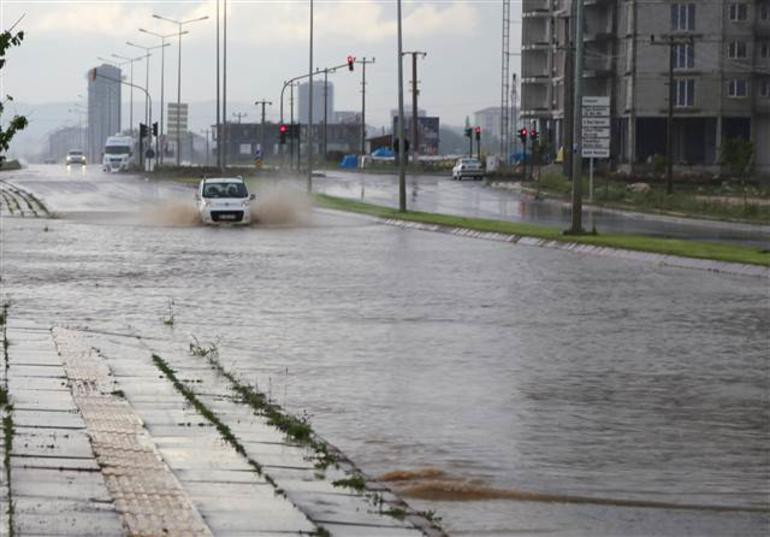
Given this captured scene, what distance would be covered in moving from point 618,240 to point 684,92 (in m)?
82.7

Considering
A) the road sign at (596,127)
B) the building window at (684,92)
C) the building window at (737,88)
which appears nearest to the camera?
the road sign at (596,127)

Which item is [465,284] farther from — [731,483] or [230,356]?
[731,483]

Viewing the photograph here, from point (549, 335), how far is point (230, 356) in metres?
4.41

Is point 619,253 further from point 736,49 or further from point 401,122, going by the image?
point 736,49

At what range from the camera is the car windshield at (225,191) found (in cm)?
5600

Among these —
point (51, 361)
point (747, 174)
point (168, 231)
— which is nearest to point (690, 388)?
point (51, 361)

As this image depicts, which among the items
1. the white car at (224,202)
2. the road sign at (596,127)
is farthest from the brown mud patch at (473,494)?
the road sign at (596,127)

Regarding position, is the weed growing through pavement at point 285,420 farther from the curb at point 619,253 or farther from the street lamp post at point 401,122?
the street lamp post at point 401,122

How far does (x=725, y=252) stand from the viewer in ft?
126

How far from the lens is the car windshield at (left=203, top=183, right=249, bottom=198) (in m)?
56.0

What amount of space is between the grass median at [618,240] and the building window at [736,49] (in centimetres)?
6627

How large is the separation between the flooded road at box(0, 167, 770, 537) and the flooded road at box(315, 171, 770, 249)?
1125 cm

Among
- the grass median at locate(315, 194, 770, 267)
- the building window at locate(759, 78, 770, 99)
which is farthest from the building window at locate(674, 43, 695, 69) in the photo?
the grass median at locate(315, 194, 770, 267)

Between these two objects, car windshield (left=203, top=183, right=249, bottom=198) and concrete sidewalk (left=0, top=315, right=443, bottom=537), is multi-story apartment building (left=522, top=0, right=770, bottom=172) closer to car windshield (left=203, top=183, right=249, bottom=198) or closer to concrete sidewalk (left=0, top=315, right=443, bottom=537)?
car windshield (left=203, top=183, right=249, bottom=198)
